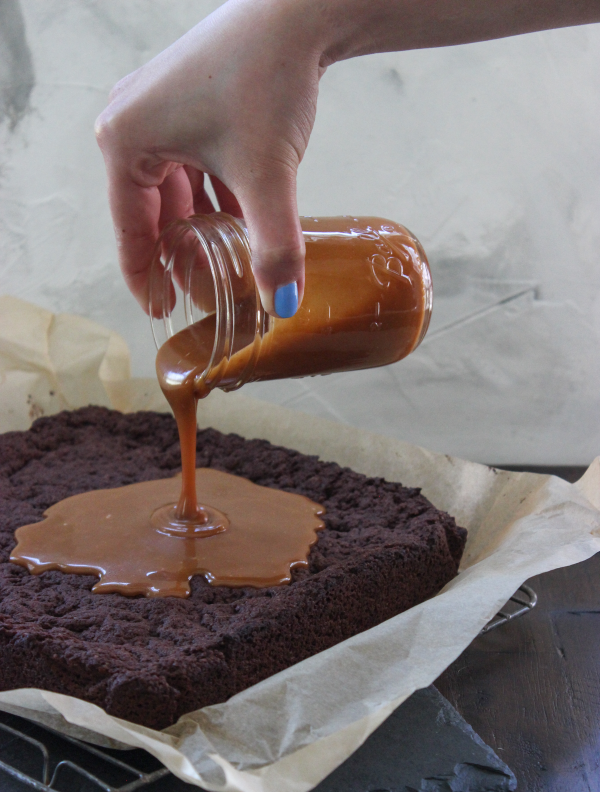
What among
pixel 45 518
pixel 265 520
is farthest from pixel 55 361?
pixel 265 520

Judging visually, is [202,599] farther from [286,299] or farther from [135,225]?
[135,225]

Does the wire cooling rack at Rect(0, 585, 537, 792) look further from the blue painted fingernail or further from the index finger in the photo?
the index finger

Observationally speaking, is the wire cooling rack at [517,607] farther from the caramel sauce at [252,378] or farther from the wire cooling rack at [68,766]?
the wire cooling rack at [68,766]

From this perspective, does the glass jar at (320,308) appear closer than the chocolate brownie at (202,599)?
No

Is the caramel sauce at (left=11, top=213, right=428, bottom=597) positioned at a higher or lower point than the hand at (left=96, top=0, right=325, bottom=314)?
lower

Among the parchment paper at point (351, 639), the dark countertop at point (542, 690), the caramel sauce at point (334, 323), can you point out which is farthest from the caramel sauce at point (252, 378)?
the dark countertop at point (542, 690)

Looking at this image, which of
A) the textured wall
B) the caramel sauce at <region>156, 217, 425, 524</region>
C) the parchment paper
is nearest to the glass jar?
the caramel sauce at <region>156, 217, 425, 524</region>
